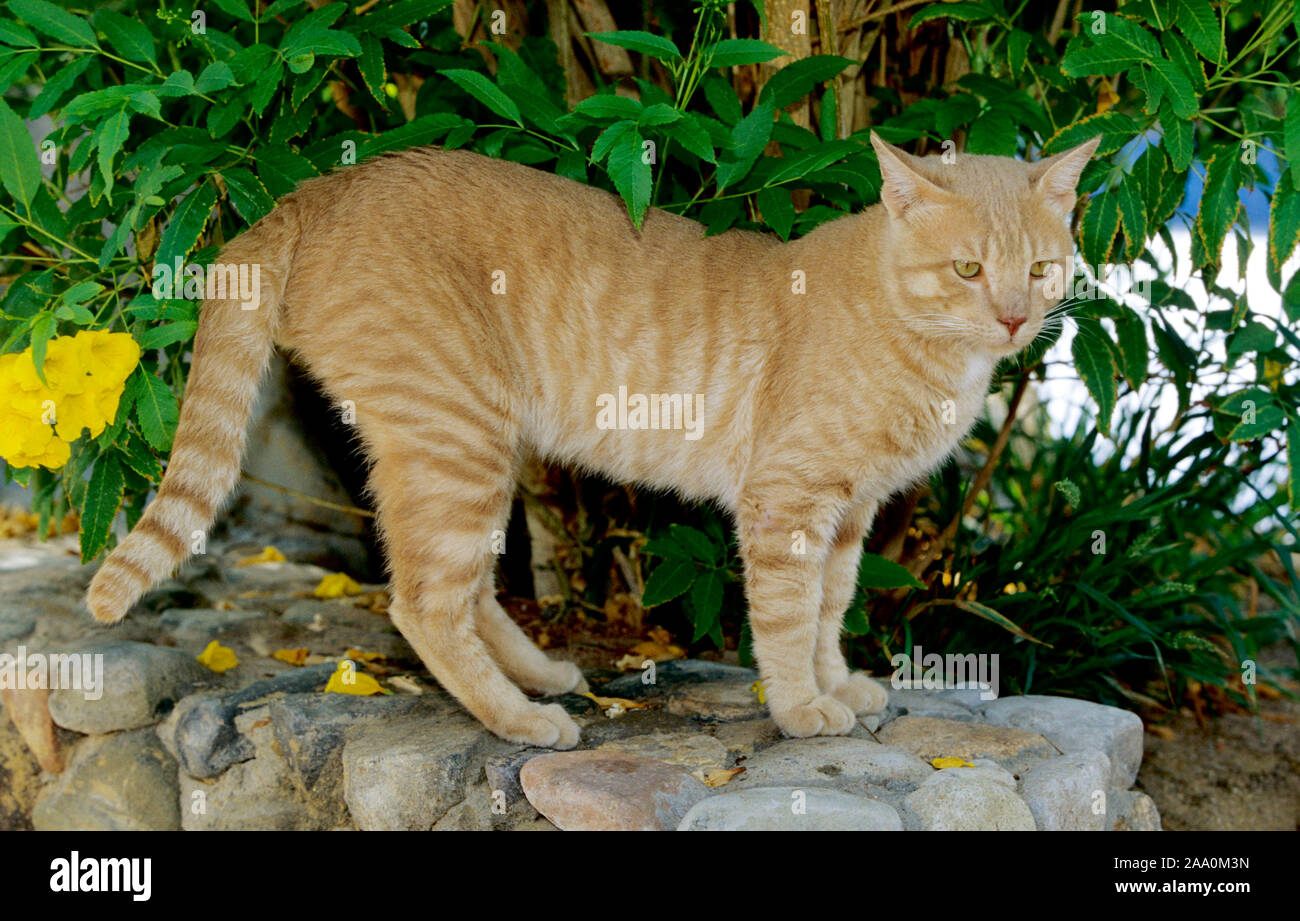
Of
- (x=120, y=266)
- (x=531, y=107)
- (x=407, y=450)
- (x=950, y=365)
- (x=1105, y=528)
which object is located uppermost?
(x=531, y=107)

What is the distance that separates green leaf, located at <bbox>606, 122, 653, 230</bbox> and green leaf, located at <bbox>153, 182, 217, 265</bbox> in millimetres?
1046

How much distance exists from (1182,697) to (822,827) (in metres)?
2.38

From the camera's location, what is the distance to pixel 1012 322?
283cm

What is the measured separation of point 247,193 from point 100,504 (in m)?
0.92

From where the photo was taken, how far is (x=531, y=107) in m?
3.01

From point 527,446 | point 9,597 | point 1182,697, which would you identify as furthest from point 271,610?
point 1182,697

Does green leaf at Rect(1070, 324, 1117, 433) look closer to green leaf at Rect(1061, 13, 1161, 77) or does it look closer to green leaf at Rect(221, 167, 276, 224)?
green leaf at Rect(1061, 13, 1161, 77)

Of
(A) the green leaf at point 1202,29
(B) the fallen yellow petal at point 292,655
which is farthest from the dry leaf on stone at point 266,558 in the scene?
(A) the green leaf at point 1202,29

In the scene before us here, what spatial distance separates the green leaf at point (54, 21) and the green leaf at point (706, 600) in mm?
2154

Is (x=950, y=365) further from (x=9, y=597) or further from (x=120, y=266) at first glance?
(x=9, y=597)

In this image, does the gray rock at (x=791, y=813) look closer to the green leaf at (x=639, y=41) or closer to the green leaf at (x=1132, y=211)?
the green leaf at (x=1132, y=211)

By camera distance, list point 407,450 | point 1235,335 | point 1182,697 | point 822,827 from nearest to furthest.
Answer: point 822,827 < point 407,450 < point 1235,335 < point 1182,697

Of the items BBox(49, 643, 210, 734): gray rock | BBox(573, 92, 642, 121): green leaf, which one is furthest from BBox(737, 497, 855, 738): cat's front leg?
BBox(49, 643, 210, 734): gray rock

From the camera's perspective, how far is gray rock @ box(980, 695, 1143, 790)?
9.94 feet
